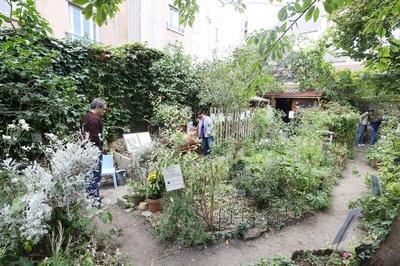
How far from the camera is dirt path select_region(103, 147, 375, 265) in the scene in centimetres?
330

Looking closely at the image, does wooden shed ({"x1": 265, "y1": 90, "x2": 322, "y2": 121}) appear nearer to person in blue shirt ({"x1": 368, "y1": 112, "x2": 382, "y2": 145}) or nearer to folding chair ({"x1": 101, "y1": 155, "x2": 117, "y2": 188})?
person in blue shirt ({"x1": 368, "y1": 112, "x2": 382, "y2": 145})

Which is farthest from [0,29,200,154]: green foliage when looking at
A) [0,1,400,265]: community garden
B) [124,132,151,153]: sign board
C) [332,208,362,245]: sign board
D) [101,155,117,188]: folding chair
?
[332,208,362,245]: sign board

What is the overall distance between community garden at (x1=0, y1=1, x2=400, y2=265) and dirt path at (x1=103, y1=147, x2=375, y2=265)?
14 cm

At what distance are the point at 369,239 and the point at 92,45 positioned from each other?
7.81 m

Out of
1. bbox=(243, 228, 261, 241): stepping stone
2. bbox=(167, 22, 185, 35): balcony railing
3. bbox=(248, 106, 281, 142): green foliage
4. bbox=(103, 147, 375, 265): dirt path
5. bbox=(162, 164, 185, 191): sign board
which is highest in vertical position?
bbox=(167, 22, 185, 35): balcony railing

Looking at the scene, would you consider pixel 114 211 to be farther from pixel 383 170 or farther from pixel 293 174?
pixel 383 170

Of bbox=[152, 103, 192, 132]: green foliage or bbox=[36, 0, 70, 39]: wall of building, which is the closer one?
bbox=[152, 103, 192, 132]: green foliage

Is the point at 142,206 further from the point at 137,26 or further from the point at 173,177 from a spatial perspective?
the point at 137,26

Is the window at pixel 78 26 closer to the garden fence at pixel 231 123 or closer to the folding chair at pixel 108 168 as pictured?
the folding chair at pixel 108 168

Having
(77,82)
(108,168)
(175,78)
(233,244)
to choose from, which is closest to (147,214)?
(233,244)

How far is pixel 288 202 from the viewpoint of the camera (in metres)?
4.68

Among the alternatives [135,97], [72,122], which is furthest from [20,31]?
[135,97]

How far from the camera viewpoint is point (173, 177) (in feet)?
11.7

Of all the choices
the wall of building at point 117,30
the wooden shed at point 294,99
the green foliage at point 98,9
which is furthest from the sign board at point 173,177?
the wooden shed at point 294,99
